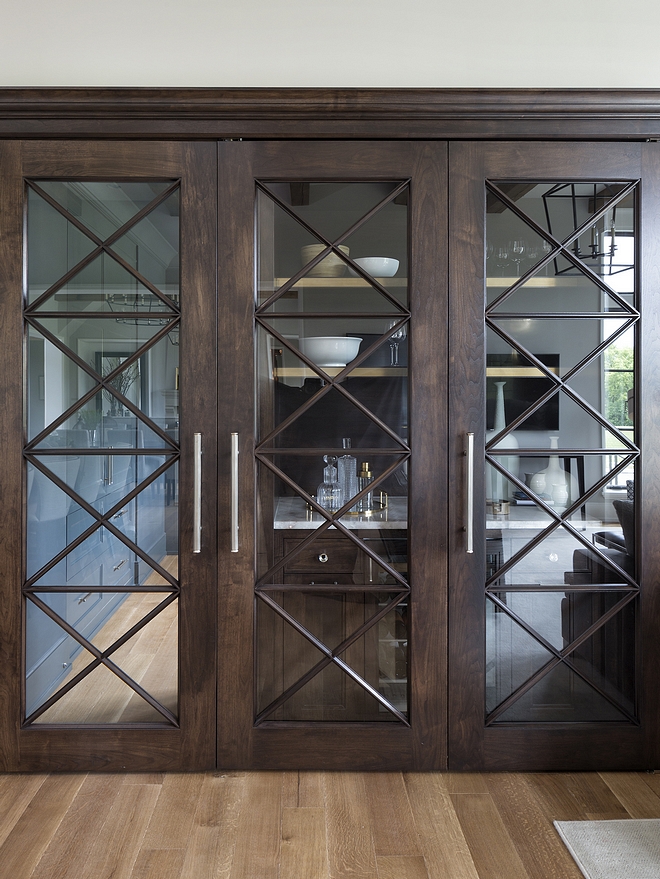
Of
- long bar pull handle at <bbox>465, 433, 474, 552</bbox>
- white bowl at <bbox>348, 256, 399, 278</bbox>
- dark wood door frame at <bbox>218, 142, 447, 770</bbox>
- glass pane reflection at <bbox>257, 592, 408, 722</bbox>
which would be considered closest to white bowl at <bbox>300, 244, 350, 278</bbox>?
white bowl at <bbox>348, 256, 399, 278</bbox>

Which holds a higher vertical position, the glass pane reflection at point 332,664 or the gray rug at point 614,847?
the glass pane reflection at point 332,664

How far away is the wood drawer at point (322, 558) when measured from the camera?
200cm

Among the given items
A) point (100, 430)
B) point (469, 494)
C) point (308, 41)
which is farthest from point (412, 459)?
point (308, 41)

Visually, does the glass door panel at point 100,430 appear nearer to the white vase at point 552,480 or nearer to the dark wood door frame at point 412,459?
the dark wood door frame at point 412,459

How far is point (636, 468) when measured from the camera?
2.02 metres

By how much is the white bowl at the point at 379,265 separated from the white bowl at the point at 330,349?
214mm

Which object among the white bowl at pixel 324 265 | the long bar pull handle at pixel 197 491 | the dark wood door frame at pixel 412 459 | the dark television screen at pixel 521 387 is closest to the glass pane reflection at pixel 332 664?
the dark wood door frame at pixel 412 459

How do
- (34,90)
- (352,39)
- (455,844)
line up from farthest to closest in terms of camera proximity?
(352,39)
(34,90)
(455,844)

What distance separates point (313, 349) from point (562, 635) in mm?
1241

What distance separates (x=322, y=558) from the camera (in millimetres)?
2000

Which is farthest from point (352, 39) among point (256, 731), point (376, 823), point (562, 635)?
point (376, 823)

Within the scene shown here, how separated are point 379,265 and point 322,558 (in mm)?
963

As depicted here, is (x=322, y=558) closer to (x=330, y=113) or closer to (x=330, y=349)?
(x=330, y=349)

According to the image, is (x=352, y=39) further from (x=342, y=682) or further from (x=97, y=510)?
(x=342, y=682)
